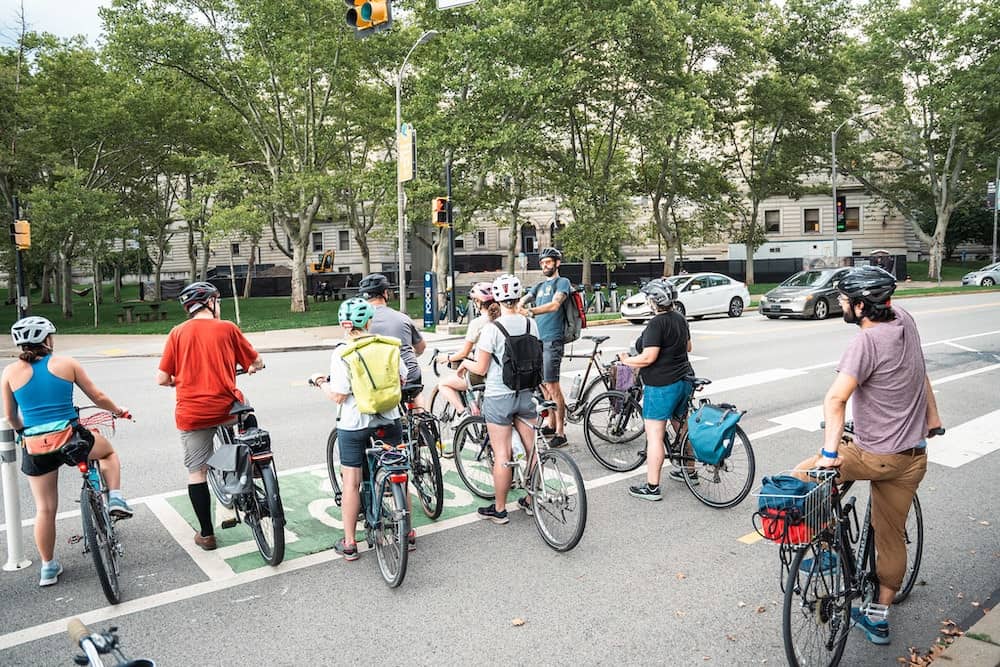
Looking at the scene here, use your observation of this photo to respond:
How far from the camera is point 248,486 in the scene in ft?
16.6

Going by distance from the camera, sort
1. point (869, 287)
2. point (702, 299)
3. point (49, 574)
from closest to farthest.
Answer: point (869, 287) < point (49, 574) < point (702, 299)

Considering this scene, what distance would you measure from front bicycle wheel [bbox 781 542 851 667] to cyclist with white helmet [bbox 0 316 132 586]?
4.07m

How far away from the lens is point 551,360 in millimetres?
8062

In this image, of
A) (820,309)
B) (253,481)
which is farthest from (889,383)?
(820,309)

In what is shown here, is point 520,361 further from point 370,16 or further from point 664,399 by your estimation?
point 370,16

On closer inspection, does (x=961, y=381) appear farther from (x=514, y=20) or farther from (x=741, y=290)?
(x=514, y=20)

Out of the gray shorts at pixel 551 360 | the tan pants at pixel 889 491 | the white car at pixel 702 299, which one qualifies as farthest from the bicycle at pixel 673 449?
the white car at pixel 702 299

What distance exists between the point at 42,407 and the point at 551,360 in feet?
15.7

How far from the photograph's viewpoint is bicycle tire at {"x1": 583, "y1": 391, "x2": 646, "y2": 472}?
7391mm

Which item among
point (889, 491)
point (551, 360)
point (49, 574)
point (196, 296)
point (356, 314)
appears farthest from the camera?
point (551, 360)

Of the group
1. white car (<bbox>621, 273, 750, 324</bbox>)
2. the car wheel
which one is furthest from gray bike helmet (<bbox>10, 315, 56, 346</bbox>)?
the car wheel

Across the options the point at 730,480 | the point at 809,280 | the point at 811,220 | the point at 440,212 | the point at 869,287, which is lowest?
the point at 730,480

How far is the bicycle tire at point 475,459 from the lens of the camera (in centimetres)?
661

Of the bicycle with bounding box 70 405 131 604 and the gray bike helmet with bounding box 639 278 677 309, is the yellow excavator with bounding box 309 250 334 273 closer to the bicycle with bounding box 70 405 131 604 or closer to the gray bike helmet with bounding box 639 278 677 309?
the gray bike helmet with bounding box 639 278 677 309
